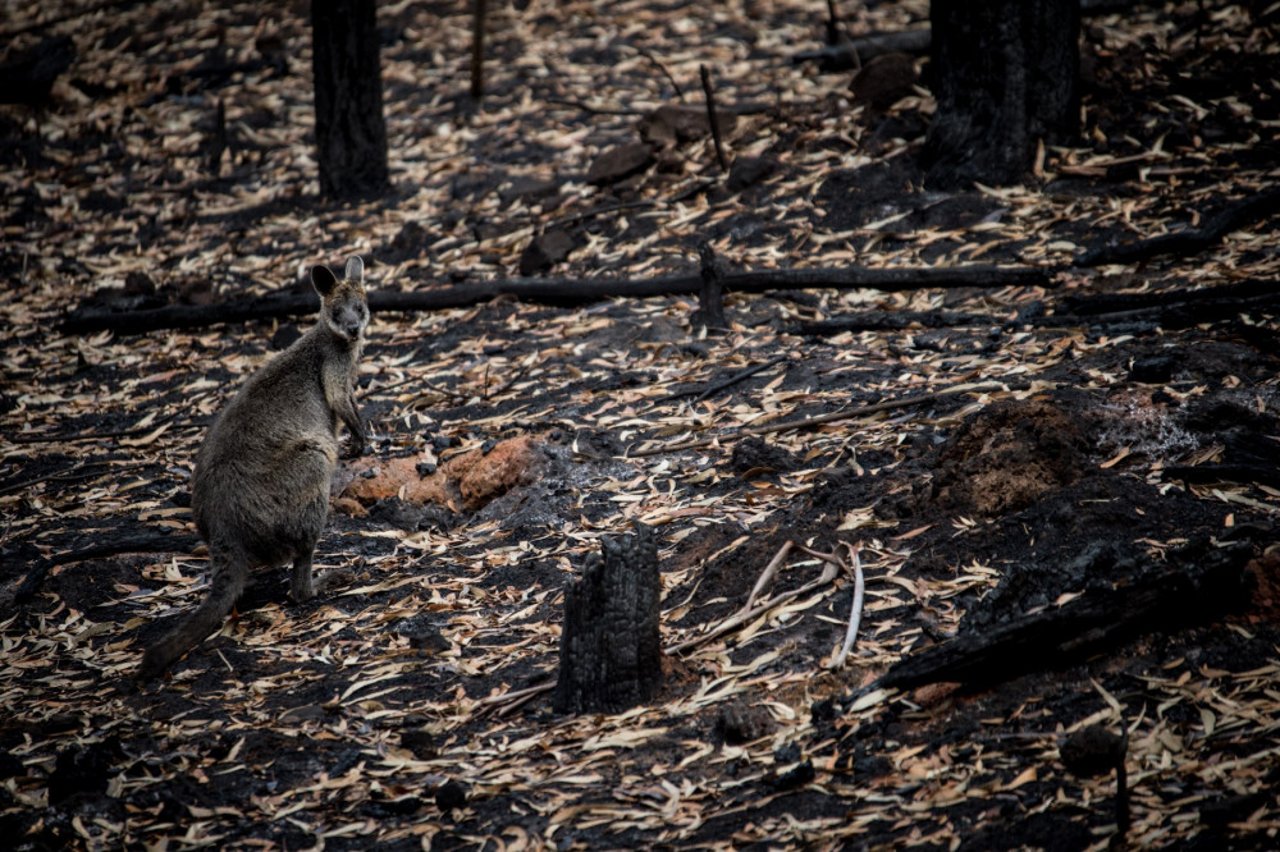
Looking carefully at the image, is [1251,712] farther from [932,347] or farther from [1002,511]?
[932,347]

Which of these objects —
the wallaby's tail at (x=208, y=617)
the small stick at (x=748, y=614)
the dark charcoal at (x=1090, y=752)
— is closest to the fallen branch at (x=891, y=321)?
the small stick at (x=748, y=614)

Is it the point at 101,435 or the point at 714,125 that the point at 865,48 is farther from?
the point at 101,435

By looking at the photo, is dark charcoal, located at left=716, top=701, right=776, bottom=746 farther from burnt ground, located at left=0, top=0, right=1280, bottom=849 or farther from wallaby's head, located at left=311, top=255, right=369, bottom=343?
wallaby's head, located at left=311, top=255, right=369, bottom=343

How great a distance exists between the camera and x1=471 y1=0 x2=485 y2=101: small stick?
1291cm

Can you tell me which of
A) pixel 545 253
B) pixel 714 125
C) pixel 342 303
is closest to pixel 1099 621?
pixel 342 303

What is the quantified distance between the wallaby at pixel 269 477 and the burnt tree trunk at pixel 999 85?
5.34 metres

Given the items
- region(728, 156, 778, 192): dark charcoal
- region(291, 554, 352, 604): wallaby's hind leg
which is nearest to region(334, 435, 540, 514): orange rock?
region(291, 554, 352, 604): wallaby's hind leg

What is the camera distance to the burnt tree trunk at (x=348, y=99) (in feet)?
37.1

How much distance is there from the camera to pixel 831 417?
6613mm

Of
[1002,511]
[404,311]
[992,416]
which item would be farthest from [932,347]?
[404,311]

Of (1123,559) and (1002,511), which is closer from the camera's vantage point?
(1123,559)

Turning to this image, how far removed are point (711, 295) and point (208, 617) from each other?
434 centimetres

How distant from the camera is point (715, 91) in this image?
12.3 metres

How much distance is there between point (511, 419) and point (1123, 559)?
432 centimetres
